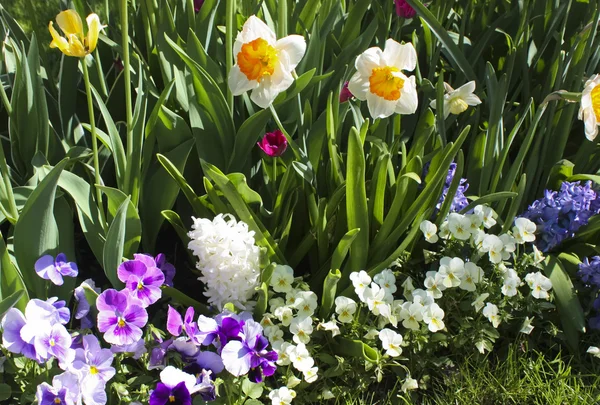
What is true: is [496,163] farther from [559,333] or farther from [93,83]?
[93,83]

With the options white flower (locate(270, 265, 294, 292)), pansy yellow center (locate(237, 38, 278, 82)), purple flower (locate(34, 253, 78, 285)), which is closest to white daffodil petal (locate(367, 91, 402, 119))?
pansy yellow center (locate(237, 38, 278, 82))

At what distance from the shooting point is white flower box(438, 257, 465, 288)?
1688mm

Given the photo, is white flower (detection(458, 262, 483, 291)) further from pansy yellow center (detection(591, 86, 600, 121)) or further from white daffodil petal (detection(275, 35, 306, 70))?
white daffodil petal (detection(275, 35, 306, 70))

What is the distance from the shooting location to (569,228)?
1.87 m

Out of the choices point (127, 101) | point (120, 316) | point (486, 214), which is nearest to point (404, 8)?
point (486, 214)

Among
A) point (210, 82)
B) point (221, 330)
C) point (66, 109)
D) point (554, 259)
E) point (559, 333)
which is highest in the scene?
point (210, 82)

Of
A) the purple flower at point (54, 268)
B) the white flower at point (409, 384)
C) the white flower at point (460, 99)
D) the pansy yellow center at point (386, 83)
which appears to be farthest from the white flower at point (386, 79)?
the purple flower at point (54, 268)

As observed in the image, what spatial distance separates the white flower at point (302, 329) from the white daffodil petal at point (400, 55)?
0.70 metres

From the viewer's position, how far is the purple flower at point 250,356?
4.47 ft

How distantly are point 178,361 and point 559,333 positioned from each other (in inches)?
44.6

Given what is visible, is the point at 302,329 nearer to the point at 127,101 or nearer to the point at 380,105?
the point at 380,105

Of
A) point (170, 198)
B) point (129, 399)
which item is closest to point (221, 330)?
point (129, 399)

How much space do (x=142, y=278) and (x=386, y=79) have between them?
78 centimetres

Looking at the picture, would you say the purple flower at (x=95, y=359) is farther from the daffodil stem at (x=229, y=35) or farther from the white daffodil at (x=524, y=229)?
the white daffodil at (x=524, y=229)
